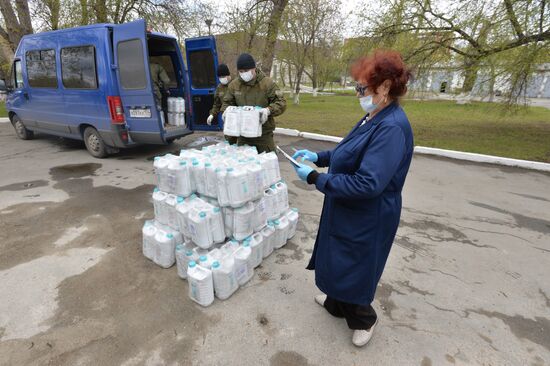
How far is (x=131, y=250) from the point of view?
306cm

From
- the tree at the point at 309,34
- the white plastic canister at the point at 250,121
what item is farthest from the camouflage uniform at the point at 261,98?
the tree at the point at 309,34

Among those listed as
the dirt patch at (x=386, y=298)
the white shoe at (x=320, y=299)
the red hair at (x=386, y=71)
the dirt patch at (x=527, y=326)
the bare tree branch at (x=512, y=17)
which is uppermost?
the bare tree branch at (x=512, y=17)

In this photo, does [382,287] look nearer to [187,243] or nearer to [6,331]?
[187,243]

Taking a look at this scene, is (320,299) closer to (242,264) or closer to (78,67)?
(242,264)

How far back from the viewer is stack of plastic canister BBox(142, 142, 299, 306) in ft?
7.84

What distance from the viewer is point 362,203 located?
1.64 metres

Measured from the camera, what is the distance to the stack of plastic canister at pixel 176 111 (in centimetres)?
662

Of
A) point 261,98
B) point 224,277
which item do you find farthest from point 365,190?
point 261,98

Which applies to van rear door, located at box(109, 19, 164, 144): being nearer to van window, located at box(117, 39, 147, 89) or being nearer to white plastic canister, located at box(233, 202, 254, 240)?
van window, located at box(117, 39, 147, 89)

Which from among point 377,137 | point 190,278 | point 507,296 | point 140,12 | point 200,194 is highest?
point 140,12

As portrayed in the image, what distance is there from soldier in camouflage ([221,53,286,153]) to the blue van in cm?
193

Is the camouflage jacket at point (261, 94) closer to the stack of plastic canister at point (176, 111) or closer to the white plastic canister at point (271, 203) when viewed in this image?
the white plastic canister at point (271, 203)

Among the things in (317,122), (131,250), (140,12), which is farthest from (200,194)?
(140,12)

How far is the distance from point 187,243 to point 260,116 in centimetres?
183
